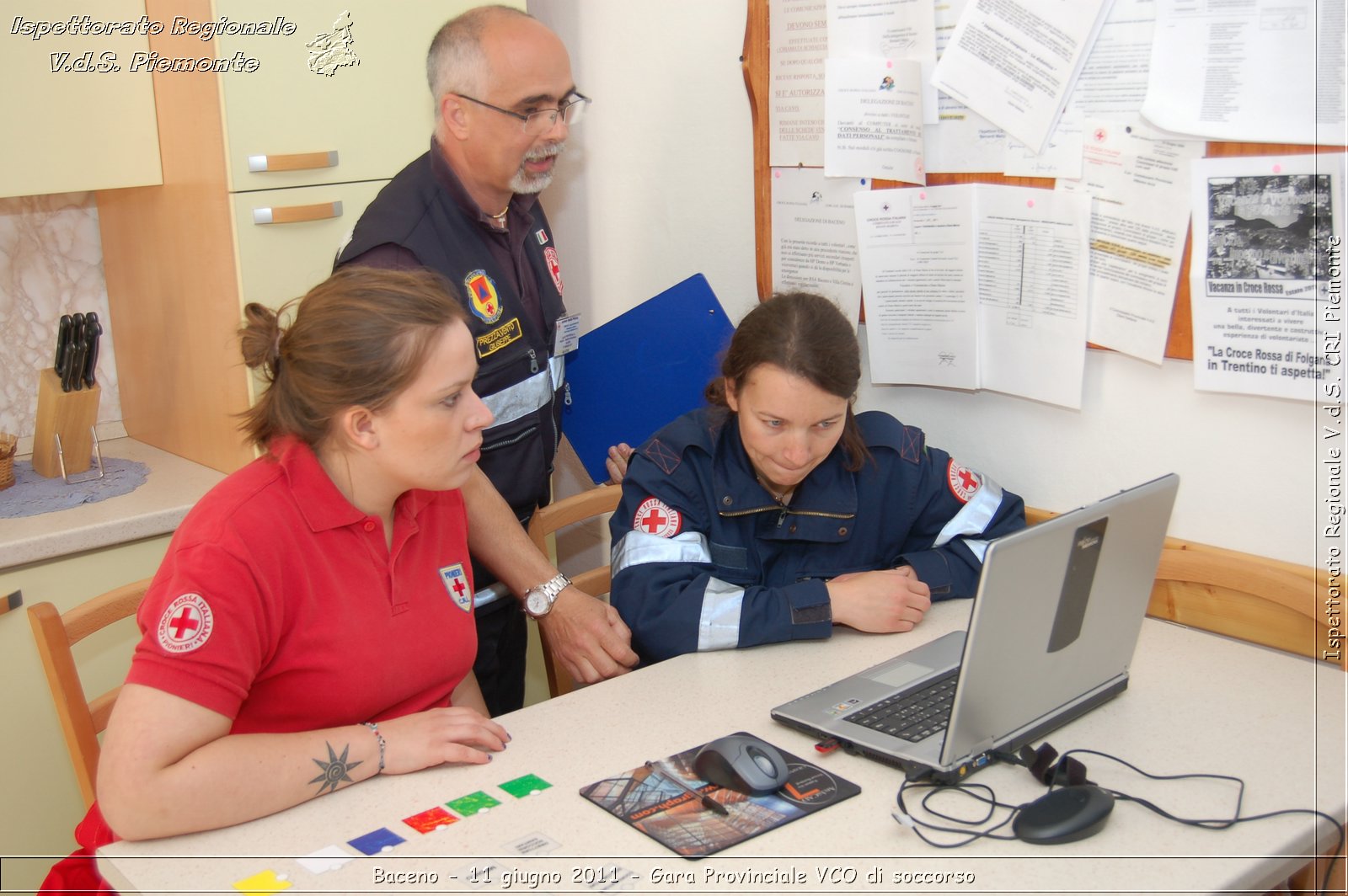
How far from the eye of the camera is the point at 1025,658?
51.7 inches

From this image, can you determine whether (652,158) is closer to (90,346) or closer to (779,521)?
(779,521)

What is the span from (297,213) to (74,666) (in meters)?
1.03

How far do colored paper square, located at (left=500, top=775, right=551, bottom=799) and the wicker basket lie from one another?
5.14 feet

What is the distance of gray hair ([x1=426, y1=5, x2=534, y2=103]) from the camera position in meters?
2.12

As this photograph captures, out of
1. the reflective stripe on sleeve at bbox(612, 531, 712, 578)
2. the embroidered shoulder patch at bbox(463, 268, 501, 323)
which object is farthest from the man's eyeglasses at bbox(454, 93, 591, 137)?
the reflective stripe on sleeve at bbox(612, 531, 712, 578)

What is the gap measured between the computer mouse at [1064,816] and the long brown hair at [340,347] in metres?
0.86

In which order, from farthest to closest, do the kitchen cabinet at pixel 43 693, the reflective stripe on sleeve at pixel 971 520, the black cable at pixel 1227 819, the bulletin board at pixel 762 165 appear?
the kitchen cabinet at pixel 43 693 < the bulletin board at pixel 762 165 < the reflective stripe on sleeve at pixel 971 520 < the black cable at pixel 1227 819

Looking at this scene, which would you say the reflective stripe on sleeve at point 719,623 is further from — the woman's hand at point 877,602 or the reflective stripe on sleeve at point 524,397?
the reflective stripe on sleeve at point 524,397

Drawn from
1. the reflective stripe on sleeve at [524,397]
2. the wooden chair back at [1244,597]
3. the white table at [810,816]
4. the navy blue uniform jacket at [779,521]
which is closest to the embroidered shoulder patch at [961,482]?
the navy blue uniform jacket at [779,521]

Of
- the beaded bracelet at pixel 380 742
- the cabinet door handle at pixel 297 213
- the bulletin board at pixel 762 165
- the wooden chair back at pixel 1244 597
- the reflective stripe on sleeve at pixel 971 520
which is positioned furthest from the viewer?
the cabinet door handle at pixel 297 213

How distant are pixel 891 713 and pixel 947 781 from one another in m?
0.14

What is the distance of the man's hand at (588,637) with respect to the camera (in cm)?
180

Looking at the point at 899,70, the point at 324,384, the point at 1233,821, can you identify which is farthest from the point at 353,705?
the point at 899,70

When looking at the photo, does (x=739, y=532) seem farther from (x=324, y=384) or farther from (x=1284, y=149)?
(x=1284, y=149)
